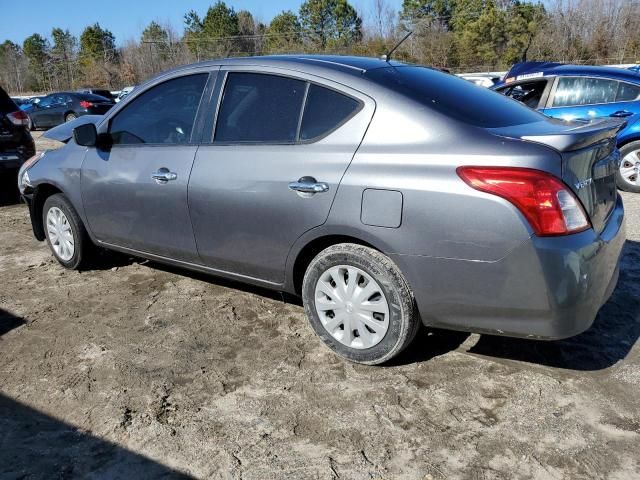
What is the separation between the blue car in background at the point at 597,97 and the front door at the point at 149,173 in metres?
5.10

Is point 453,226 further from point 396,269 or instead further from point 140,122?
point 140,122

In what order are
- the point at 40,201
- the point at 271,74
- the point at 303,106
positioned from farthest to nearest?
1. the point at 40,201
2. the point at 271,74
3. the point at 303,106

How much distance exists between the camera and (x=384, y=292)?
9.65 ft

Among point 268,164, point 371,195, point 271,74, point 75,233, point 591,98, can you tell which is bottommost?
point 75,233

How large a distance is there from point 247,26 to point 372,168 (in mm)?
68885

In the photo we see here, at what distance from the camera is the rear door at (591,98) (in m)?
7.24

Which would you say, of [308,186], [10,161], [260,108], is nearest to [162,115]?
[260,108]

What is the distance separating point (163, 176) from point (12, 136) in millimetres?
5262

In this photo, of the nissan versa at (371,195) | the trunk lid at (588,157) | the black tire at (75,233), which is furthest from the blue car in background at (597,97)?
the black tire at (75,233)

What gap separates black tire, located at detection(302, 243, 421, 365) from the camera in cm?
290

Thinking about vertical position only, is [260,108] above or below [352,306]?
above

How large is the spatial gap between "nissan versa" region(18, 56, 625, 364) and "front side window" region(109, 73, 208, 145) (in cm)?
1

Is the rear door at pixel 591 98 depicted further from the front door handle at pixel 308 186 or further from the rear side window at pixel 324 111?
the front door handle at pixel 308 186

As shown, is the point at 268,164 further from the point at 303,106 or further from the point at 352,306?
the point at 352,306
